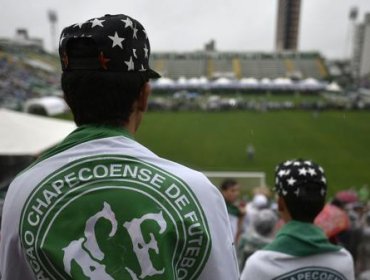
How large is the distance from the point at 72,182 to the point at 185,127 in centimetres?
2396

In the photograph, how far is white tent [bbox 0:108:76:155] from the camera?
7.02 meters

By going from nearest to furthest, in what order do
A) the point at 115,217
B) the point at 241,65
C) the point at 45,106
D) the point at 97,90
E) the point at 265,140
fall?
the point at 115,217, the point at 97,90, the point at 265,140, the point at 45,106, the point at 241,65

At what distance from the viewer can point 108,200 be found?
39.9 inches

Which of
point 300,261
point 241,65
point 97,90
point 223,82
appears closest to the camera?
point 97,90

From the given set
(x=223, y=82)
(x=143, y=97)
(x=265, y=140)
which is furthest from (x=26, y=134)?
(x=223, y=82)

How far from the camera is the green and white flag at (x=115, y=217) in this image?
1.01m

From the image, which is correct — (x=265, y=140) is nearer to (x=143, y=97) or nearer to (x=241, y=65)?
(x=143, y=97)

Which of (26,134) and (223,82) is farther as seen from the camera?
(223,82)

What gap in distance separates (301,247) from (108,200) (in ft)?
4.14

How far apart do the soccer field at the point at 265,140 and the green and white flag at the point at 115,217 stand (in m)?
11.9

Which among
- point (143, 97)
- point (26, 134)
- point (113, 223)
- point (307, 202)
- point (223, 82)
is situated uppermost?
point (143, 97)

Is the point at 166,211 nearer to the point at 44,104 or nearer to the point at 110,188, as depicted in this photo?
the point at 110,188

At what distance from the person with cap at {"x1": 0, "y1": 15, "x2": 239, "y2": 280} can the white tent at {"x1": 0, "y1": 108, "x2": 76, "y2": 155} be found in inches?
246

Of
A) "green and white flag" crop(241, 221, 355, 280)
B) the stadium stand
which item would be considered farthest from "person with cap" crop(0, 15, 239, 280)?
the stadium stand
